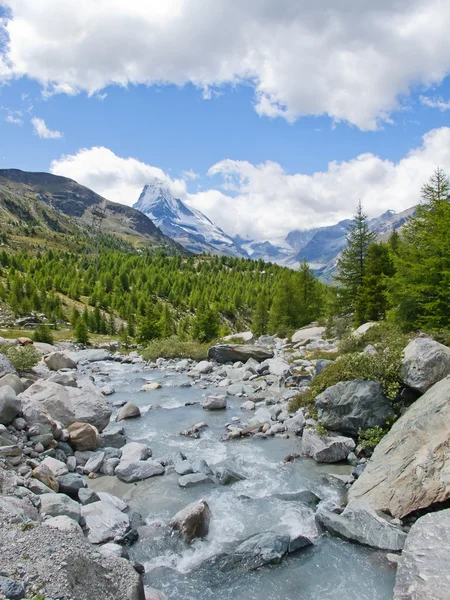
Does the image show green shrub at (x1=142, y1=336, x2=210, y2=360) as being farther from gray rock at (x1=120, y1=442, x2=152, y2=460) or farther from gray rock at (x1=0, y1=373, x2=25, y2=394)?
gray rock at (x1=120, y1=442, x2=152, y2=460)

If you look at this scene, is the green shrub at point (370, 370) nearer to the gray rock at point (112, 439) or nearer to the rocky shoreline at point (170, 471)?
the rocky shoreline at point (170, 471)

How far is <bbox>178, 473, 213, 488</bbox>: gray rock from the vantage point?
1395 cm

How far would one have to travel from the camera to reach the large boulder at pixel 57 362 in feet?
121

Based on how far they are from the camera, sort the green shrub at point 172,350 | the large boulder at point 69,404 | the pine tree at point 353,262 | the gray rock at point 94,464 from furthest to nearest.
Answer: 1. the pine tree at point 353,262
2. the green shrub at point 172,350
3. the large boulder at point 69,404
4. the gray rock at point 94,464

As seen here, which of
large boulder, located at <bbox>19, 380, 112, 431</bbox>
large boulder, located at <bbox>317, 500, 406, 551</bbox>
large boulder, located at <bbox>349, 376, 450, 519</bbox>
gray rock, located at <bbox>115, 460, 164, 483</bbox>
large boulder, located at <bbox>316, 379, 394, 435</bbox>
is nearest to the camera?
large boulder, located at <bbox>317, 500, 406, 551</bbox>

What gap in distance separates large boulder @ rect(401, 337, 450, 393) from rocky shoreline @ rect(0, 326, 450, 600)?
0.14ft

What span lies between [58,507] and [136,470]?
436 cm

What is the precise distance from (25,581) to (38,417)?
1002 centimetres

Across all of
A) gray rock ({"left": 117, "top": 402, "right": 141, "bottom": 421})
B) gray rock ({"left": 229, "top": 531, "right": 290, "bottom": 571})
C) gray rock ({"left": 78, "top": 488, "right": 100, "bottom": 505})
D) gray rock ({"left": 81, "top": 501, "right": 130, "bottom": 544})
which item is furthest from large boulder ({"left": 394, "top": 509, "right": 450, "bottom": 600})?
gray rock ({"left": 117, "top": 402, "right": 141, "bottom": 421})

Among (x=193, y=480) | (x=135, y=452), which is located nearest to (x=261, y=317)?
(x=135, y=452)

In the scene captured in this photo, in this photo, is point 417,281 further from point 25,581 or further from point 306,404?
point 25,581

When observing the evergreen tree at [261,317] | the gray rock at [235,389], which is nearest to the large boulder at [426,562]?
the gray rock at [235,389]

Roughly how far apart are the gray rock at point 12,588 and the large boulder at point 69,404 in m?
11.0

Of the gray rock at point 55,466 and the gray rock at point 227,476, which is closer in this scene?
the gray rock at point 55,466
